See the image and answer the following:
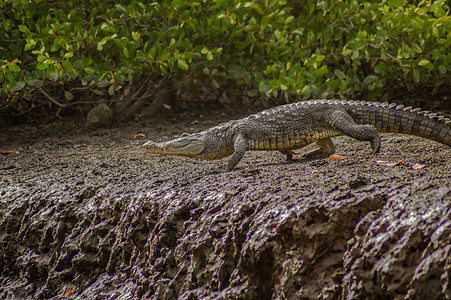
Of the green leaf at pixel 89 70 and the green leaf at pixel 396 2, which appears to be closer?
the green leaf at pixel 396 2

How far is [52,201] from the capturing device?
4.04 m

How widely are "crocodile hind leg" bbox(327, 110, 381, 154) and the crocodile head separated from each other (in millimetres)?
990

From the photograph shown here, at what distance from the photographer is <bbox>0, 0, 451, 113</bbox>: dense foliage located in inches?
220

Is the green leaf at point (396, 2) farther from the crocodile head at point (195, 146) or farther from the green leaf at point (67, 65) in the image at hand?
the green leaf at point (67, 65)

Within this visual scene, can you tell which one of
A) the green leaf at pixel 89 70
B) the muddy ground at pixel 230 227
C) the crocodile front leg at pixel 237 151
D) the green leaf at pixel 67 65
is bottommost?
the muddy ground at pixel 230 227

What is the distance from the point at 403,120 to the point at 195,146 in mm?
1848

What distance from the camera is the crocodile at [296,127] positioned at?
13.7 ft

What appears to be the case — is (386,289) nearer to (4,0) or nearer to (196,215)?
(196,215)

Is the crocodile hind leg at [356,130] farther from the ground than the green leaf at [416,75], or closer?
closer

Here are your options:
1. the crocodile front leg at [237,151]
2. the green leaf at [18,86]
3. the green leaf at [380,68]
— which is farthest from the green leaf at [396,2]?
the green leaf at [18,86]

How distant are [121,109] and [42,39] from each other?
2170 millimetres

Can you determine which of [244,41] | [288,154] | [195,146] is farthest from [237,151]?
[244,41]

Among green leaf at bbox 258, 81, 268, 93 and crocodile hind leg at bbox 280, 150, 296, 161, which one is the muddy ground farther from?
green leaf at bbox 258, 81, 268, 93

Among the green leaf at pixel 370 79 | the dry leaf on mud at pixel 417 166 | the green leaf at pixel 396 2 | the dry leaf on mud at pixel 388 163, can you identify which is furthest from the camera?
the green leaf at pixel 370 79
